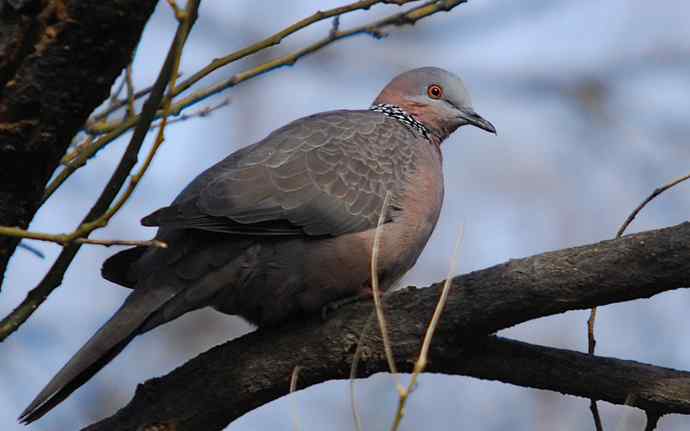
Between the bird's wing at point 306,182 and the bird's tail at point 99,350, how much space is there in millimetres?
345

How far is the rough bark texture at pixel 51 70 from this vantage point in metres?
2.51

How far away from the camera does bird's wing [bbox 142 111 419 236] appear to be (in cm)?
429

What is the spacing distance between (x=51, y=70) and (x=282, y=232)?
194 centimetres

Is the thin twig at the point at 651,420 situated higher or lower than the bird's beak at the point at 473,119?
lower

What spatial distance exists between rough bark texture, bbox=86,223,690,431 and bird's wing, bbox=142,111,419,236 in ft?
1.81

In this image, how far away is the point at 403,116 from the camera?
18.7 ft

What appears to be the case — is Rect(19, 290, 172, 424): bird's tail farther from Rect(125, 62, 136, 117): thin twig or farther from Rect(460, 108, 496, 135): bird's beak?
Rect(460, 108, 496, 135): bird's beak

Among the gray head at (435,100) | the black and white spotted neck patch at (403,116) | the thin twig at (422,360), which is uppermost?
the gray head at (435,100)

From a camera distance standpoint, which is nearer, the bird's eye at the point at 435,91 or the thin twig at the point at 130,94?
the thin twig at the point at 130,94

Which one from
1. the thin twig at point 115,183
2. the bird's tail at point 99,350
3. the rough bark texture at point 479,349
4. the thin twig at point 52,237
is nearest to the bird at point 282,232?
the bird's tail at point 99,350

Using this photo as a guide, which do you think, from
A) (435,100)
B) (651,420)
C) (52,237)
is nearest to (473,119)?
(435,100)

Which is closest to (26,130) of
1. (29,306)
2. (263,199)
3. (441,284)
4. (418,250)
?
(29,306)

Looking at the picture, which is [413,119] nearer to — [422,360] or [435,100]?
[435,100]

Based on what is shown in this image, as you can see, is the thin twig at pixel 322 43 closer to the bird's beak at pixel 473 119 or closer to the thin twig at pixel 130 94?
the thin twig at pixel 130 94
